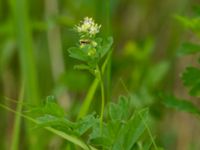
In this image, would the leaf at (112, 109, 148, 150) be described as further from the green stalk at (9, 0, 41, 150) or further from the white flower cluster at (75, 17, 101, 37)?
the green stalk at (9, 0, 41, 150)

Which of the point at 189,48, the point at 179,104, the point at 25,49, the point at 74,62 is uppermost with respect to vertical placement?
the point at 74,62

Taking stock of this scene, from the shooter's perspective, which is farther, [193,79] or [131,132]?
[193,79]

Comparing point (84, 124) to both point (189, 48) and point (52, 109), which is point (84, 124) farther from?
point (189, 48)

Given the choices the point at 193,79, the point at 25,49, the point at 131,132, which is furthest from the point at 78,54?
the point at 25,49

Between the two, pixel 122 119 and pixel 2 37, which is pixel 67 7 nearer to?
pixel 2 37

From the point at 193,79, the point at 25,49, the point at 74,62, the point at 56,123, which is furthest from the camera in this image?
the point at 74,62

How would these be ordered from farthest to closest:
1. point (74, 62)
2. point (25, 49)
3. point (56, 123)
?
point (74, 62) < point (25, 49) < point (56, 123)
